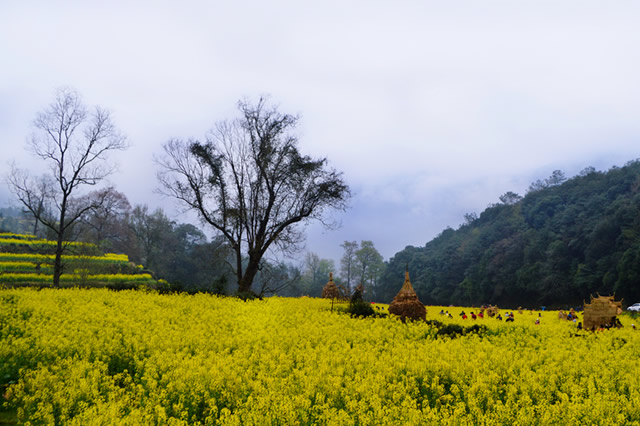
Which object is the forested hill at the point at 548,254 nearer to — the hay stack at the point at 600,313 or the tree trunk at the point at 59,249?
the hay stack at the point at 600,313

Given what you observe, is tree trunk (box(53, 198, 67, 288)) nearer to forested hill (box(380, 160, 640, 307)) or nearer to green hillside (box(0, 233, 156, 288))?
green hillside (box(0, 233, 156, 288))

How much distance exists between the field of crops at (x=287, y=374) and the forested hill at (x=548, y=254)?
33.0m

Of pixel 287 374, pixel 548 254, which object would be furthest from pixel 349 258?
pixel 287 374

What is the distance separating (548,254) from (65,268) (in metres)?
47.3

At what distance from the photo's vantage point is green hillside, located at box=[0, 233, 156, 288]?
87.5ft

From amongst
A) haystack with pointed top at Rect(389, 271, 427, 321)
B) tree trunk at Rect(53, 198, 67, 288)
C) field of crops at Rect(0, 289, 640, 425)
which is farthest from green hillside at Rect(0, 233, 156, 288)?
haystack with pointed top at Rect(389, 271, 427, 321)

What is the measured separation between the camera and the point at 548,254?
47594mm

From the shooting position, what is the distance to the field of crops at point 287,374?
243 inches

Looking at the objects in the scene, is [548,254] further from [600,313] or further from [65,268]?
[65,268]

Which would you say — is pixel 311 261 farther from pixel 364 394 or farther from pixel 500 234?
pixel 364 394

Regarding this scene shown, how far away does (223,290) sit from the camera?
2362 centimetres

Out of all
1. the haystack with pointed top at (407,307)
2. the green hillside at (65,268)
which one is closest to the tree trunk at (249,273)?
the green hillside at (65,268)

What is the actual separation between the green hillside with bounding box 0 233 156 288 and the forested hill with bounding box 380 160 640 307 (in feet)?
89.7

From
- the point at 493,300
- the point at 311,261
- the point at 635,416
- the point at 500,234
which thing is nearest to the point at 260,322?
the point at 635,416
